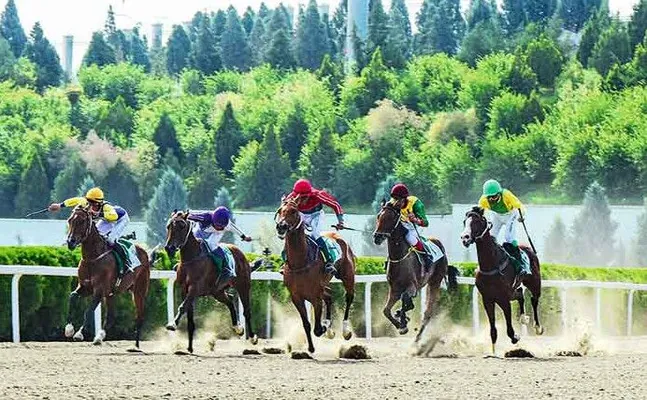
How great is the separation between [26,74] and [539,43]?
35.8m

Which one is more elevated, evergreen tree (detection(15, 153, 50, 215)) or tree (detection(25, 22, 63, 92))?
tree (detection(25, 22, 63, 92))

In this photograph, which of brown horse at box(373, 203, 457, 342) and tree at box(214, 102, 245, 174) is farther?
tree at box(214, 102, 245, 174)

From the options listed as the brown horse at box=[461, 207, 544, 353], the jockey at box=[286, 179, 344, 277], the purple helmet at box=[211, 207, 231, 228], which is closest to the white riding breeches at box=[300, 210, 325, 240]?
the jockey at box=[286, 179, 344, 277]

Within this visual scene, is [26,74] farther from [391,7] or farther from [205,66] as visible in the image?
[391,7]

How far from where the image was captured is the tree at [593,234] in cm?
5238

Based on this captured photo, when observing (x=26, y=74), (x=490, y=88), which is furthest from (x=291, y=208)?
(x=26, y=74)

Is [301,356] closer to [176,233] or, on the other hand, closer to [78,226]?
[176,233]

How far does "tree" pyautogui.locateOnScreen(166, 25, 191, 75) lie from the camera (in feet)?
386

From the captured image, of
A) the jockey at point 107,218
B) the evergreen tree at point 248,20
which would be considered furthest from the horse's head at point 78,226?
the evergreen tree at point 248,20

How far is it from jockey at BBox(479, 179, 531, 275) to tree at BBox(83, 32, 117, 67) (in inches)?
3707

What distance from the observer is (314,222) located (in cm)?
1313

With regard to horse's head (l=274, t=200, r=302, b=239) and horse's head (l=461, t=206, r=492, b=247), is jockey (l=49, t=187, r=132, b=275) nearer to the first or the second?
horse's head (l=274, t=200, r=302, b=239)

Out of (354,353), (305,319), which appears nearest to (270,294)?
(305,319)

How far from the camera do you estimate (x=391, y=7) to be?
124 m
